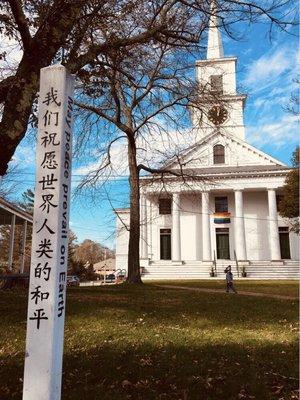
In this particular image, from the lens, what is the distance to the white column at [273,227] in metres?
37.5

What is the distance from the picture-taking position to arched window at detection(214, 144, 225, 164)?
42156 millimetres

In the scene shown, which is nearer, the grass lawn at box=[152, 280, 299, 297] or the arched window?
the grass lawn at box=[152, 280, 299, 297]

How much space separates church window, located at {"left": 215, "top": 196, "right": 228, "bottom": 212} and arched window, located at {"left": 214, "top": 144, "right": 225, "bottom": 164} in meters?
3.81

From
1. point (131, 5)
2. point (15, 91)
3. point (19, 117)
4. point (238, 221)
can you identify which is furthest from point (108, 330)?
point (238, 221)

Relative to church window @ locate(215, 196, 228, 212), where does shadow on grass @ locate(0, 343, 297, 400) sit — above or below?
below

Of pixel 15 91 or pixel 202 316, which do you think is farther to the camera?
pixel 202 316

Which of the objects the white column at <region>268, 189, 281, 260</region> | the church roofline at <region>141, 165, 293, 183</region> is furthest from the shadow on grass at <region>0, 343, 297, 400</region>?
the church roofline at <region>141, 165, 293, 183</region>

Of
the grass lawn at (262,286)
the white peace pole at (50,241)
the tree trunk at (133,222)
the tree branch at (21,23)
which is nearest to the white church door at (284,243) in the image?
the grass lawn at (262,286)

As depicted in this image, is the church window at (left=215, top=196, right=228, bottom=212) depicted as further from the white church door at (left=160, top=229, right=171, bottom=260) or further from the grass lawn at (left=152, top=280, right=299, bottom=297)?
the grass lawn at (left=152, top=280, right=299, bottom=297)

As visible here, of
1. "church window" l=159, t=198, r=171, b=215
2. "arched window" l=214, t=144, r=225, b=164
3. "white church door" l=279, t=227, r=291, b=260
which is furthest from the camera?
"church window" l=159, t=198, r=171, b=215

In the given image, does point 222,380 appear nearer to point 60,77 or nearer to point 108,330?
point 108,330

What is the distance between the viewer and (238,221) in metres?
38.5

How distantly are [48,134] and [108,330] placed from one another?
183 inches

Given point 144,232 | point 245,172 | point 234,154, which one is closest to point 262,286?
point 245,172
